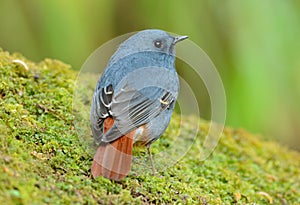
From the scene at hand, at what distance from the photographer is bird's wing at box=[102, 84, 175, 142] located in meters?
3.63

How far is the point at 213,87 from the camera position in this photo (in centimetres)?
646

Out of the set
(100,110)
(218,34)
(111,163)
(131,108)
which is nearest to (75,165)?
(111,163)

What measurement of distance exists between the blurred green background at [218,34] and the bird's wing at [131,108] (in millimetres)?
2556

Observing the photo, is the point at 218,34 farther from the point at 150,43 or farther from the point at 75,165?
the point at 75,165

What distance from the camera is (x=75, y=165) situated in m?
3.62

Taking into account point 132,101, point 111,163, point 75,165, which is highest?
point 132,101

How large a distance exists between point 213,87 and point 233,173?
1927mm

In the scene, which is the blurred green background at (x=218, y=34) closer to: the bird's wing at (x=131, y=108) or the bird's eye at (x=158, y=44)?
the bird's eye at (x=158, y=44)

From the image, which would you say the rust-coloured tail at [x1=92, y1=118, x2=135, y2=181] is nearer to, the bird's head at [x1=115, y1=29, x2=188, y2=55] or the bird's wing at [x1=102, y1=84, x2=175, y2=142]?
the bird's wing at [x1=102, y1=84, x2=175, y2=142]

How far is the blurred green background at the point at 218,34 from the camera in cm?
634

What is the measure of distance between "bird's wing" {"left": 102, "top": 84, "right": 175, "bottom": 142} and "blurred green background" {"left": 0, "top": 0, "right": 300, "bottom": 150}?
256 cm

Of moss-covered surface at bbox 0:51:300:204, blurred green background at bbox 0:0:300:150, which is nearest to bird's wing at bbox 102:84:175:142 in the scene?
moss-covered surface at bbox 0:51:300:204

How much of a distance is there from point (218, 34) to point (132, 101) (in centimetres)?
306

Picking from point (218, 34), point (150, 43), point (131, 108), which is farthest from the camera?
point (218, 34)
